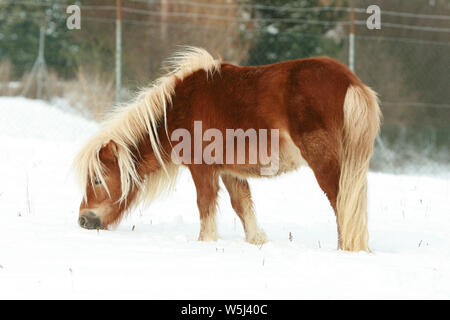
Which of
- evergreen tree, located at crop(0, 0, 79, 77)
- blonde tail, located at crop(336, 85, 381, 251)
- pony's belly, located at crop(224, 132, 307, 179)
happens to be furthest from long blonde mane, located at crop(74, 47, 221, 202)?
evergreen tree, located at crop(0, 0, 79, 77)

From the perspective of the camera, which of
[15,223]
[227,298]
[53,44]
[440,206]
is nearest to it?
[227,298]

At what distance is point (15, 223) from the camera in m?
4.14

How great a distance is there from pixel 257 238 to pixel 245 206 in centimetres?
29

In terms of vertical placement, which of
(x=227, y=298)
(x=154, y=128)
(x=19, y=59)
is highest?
(x=19, y=59)

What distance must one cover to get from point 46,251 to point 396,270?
2.00m

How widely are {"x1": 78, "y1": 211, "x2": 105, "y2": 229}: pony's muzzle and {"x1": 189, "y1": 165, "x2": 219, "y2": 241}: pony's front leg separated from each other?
2.71 feet

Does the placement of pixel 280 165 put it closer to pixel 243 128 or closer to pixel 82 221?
pixel 243 128

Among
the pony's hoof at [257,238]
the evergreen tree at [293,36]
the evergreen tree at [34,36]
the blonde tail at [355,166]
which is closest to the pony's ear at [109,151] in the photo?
the pony's hoof at [257,238]

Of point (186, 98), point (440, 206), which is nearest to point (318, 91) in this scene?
point (186, 98)

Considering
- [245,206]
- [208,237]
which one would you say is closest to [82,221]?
[208,237]

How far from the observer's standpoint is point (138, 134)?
435cm

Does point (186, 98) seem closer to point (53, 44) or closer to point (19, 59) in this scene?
point (53, 44)

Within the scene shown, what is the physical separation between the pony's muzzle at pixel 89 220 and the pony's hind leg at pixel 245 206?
1053mm

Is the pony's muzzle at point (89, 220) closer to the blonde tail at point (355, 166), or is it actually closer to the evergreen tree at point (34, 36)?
the blonde tail at point (355, 166)
